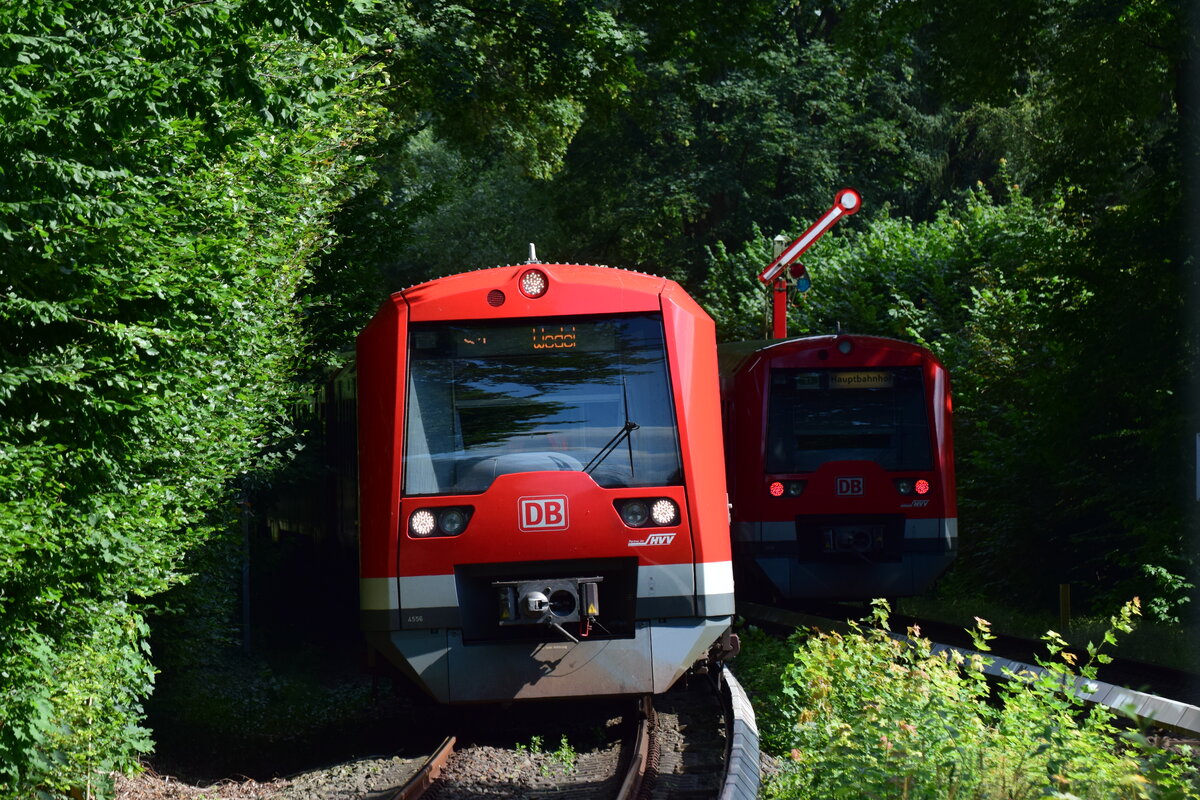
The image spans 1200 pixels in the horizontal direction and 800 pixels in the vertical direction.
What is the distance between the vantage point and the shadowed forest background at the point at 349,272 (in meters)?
6.66

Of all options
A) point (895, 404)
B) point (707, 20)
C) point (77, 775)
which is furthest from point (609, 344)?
point (707, 20)

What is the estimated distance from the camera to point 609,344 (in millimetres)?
Result: 9156

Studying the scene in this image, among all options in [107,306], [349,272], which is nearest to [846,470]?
[349,272]

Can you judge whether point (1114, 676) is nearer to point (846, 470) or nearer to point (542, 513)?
point (846, 470)

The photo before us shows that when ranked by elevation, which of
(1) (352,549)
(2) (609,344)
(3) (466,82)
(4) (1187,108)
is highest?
(3) (466,82)

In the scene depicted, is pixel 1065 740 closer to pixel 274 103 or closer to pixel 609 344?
pixel 609 344

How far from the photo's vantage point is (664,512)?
8812 millimetres

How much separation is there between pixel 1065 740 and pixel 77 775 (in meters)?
5.40

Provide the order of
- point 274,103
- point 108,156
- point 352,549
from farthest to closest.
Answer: point 352,549, point 274,103, point 108,156

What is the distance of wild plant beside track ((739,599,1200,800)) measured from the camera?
567 centimetres

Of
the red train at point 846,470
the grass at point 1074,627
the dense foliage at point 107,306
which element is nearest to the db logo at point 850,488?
the red train at point 846,470

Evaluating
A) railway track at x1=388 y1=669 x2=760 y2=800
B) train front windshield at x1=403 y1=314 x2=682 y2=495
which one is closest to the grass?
railway track at x1=388 y1=669 x2=760 y2=800

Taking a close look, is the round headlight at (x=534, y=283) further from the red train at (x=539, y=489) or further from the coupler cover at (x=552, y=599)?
the coupler cover at (x=552, y=599)

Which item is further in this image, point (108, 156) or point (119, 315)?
point (119, 315)
